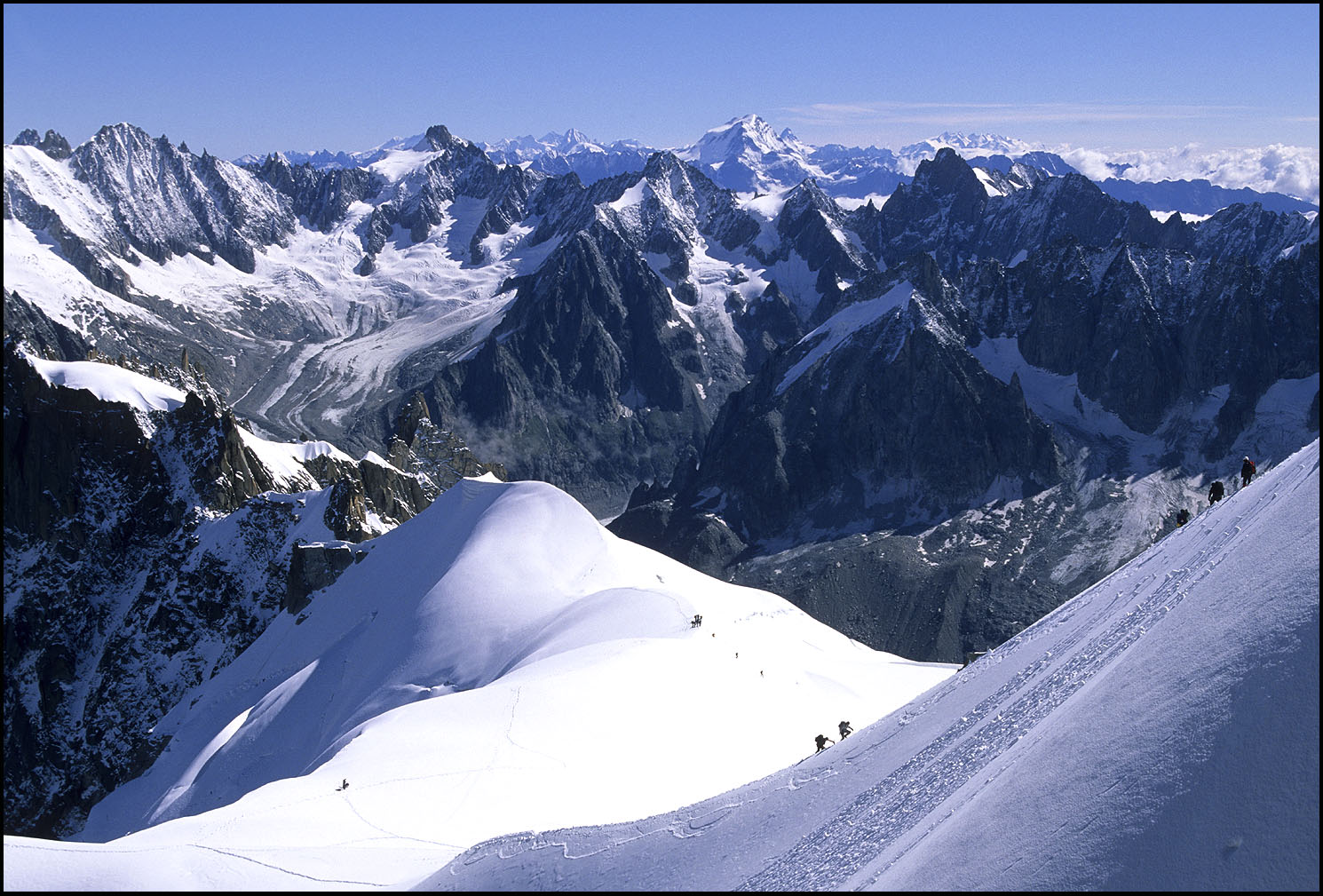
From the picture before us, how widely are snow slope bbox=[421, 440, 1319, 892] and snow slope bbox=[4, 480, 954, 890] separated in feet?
32.8

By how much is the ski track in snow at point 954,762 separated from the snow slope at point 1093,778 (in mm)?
78

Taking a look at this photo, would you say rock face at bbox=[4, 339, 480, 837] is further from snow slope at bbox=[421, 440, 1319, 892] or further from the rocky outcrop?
snow slope at bbox=[421, 440, 1319, 892]

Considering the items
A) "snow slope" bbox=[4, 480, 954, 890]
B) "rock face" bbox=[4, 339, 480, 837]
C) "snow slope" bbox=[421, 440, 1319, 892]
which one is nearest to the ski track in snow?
"snow slope" bbox=[421, 440, 1319, 892]

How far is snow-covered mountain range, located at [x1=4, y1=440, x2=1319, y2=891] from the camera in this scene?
50.9ft

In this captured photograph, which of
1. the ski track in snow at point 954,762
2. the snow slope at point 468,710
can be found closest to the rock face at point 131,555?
the snow slope at point 468,710

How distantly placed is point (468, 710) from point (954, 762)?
33000 millimetres

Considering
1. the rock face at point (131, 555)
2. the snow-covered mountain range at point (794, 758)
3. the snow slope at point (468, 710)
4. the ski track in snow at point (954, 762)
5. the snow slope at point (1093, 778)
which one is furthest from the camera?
the rock face at point (131, 555)

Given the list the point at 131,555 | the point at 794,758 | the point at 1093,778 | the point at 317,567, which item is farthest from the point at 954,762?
the point at 131,555

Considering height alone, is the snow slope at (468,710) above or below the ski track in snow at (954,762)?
→ below

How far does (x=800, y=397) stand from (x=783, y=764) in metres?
159

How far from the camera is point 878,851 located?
64.6 ft

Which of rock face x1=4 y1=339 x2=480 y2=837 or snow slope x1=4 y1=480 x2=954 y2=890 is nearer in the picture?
snow slope x1=4 y1=480 x2=954 y2=890

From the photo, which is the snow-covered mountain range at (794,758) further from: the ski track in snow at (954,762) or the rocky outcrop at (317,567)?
the rocky outcrop at (317,567)

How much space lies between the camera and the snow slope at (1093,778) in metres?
14.8
